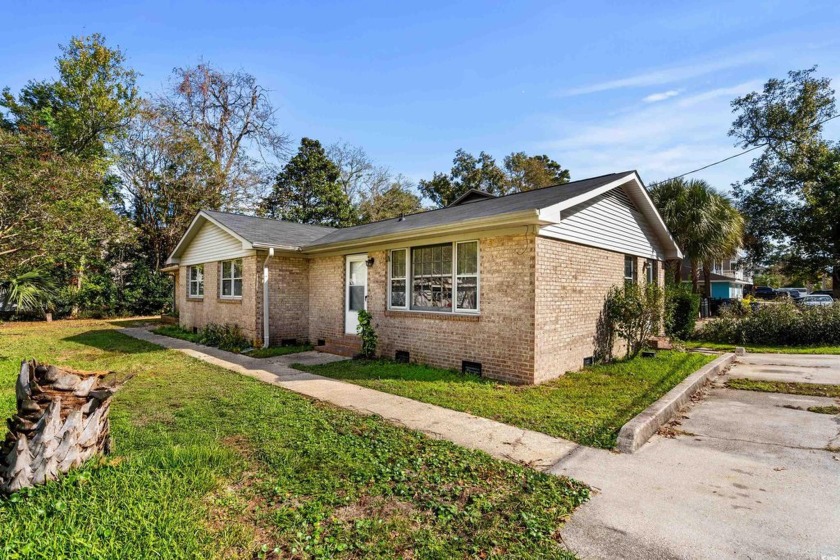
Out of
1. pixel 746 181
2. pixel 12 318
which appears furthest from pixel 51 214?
pixel 746 181

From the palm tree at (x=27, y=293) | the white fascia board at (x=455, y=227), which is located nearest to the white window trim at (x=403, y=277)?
the white fascia board at (x=455, y=227)

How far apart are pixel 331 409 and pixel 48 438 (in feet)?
10.0

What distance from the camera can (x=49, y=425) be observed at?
329 centimetres

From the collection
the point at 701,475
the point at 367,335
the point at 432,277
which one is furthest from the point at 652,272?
the point at 701,475

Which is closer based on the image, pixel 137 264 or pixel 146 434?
pixel 146 434

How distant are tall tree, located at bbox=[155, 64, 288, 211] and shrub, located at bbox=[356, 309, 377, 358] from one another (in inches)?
781

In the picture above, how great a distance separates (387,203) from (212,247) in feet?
69.4

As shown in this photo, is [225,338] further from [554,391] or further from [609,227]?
[609,227]

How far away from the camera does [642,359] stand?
9.88 meters

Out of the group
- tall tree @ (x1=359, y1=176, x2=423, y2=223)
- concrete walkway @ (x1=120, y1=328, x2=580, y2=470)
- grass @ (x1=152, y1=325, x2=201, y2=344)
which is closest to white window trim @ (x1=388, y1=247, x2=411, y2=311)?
concrete walkway @ (x1=120, y1=328, x2=580, y2=470)

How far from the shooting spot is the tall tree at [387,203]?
1330 inches

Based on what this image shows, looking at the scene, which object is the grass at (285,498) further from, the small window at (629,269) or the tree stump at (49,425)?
the small window at (629,269)

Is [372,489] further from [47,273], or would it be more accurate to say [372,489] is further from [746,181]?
[746,181]

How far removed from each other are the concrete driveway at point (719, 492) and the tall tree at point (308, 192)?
92.4 ft
